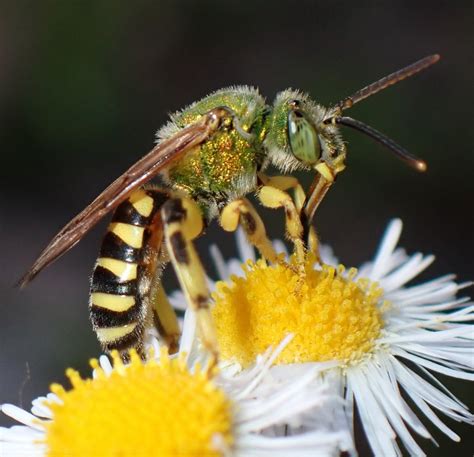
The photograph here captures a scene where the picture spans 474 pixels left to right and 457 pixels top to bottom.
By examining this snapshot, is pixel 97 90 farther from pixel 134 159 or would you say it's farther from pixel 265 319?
pixel 265 319

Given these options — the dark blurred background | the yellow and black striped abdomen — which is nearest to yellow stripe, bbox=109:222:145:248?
the yellow and black striped abdomen

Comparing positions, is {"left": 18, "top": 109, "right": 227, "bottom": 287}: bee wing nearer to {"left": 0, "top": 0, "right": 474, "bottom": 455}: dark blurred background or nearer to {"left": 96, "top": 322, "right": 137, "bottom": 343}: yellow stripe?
{"left": 96, "top": 322, "right": 137, "bottom": 343}: yellow stripe

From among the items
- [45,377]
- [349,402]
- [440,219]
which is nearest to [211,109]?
[349,402]

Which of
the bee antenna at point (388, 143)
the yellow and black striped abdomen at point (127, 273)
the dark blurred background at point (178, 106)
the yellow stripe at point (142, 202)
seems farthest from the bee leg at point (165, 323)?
the dark blurred background at point (178, 106)

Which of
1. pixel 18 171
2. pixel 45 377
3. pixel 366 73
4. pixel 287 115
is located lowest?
pixel 287 115

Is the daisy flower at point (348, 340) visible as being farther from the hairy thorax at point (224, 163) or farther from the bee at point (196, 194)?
the hairy thorax at point (224, 163)

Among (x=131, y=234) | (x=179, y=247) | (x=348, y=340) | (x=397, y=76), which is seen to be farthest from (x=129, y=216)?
(x=397, y=76)

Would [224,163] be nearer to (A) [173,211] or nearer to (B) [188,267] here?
(A) [173,211]
